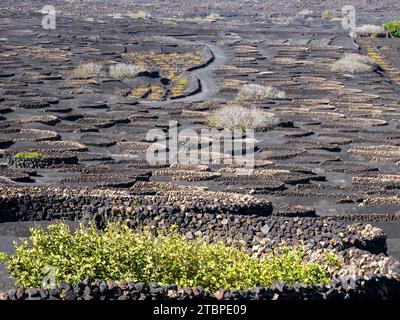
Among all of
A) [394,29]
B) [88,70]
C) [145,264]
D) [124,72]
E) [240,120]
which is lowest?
[394,29]

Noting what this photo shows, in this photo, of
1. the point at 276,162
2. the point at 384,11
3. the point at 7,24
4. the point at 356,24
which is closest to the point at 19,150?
the point at 276,162

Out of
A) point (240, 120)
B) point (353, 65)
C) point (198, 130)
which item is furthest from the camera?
point (353, 65)

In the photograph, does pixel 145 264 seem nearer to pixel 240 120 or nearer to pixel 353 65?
pixel 240 120

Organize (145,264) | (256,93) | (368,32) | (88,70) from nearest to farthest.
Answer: (145,264) → (256,93) → (88,70) → (368,32)

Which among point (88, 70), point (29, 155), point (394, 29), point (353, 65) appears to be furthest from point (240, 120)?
point (394, 29)

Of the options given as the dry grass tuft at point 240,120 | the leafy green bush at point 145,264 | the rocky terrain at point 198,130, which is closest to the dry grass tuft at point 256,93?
the rocky terrain at point 198,130

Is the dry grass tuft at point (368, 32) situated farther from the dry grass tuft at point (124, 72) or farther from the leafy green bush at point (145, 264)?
the leafy green bush at point (145, 264)
